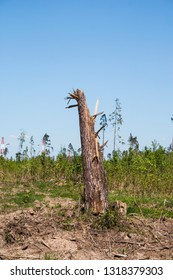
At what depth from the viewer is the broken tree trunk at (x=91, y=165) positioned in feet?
34.9

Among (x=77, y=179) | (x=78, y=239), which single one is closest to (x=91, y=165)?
(x=78, y=239)

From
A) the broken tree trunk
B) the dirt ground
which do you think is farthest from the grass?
the dirt ground

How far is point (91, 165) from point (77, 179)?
33.9 ft

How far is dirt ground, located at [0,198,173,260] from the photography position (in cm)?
805

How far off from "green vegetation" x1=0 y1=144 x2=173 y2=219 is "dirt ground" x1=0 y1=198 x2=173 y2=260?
12.4ft

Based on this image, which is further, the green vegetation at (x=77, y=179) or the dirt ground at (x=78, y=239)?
the green vegetation at (x=77, y=179)

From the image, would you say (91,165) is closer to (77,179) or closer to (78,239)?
(78,239)

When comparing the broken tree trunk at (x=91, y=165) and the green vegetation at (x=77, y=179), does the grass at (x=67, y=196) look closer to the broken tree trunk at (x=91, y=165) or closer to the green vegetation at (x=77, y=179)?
the green vegetation at (x=77, y=179)

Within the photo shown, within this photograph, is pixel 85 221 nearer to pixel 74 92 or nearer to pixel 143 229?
pixel 143 229

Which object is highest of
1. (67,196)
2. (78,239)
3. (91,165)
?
(91,165)

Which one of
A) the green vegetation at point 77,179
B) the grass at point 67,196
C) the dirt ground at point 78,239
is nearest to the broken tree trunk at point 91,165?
the dirt ground at point 78,239

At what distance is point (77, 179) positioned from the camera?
69.1ft

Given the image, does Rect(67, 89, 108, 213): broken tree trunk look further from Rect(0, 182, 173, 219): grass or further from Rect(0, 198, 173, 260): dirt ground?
Rect(0, 182, 173, 219): grass

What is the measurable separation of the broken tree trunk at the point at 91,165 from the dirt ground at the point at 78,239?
708 mm
